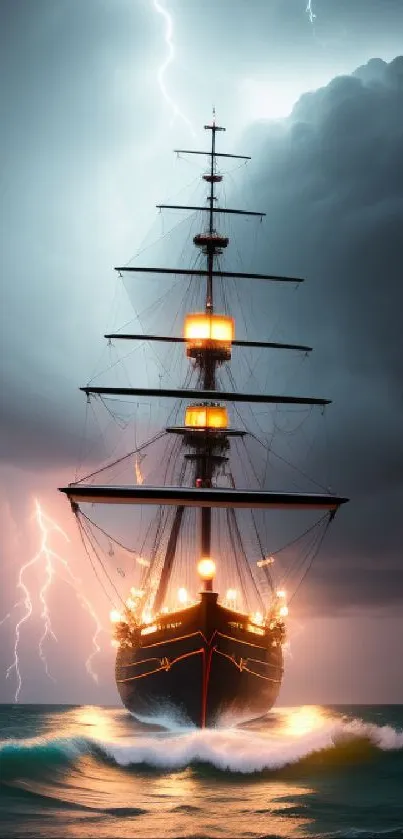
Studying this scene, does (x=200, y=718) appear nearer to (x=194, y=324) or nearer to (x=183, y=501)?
(x=183, y=501)

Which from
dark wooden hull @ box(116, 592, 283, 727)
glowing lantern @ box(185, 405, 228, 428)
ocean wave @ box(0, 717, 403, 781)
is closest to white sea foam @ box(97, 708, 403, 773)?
ocean wave @ box(0, 717, 403, 781)

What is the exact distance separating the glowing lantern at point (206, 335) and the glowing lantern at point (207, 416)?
10.9ft

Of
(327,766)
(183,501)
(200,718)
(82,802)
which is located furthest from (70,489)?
(82,802)

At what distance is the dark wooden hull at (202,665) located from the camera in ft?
155

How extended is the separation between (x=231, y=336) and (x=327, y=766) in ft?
98.2

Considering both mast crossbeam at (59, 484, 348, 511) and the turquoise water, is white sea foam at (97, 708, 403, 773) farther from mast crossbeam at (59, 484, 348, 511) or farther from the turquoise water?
mast crossbeam at (59, 484, 348, 511)

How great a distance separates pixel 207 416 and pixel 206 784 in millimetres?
29886

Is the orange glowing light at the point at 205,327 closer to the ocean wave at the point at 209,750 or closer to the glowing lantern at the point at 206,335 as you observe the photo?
the glowing lantern at the point at 206,335

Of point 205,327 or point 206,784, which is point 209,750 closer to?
point 206,784

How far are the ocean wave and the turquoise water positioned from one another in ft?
0.20

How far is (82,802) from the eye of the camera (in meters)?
31.1

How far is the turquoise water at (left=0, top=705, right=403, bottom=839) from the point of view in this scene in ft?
86.6

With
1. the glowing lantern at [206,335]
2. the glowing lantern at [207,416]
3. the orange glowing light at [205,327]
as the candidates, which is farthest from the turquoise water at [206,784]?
the orange glowing light at [205,327]

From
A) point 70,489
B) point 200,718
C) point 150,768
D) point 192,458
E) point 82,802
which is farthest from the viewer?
point 192,458
